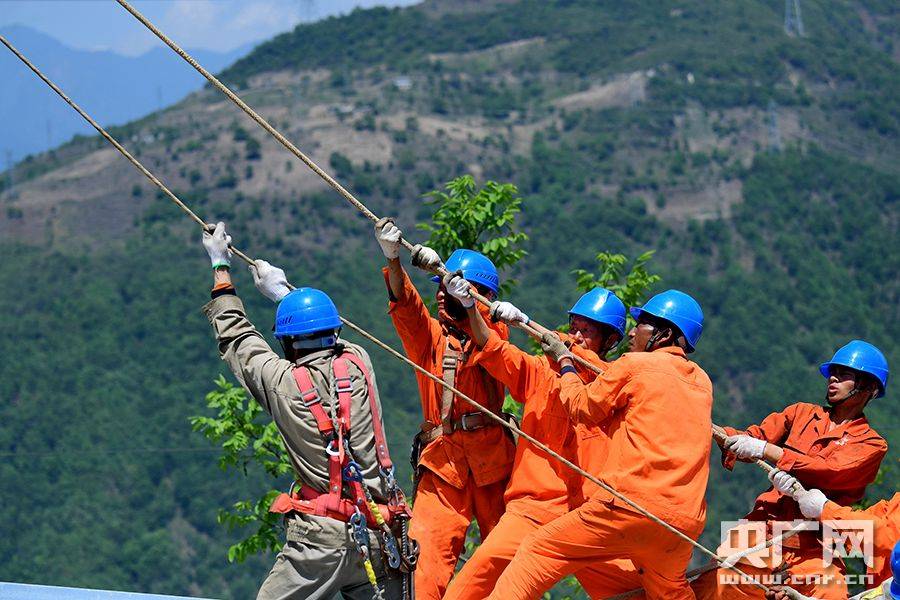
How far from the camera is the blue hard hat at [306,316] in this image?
251 inches

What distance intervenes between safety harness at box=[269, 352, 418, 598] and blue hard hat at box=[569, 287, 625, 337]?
1.57 m

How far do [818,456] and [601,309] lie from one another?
1.40 m

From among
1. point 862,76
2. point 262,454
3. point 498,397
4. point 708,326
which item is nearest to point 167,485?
point 708,326

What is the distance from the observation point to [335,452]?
20.3ft

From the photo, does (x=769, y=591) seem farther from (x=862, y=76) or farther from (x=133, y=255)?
(x=862, y=76)

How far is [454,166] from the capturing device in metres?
120

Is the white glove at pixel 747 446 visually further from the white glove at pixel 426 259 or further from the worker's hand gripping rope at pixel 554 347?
the white glove at pixel 426 259

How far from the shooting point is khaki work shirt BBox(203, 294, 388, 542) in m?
6.21

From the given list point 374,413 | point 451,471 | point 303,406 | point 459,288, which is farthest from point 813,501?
point 303,406

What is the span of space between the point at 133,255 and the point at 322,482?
96.8 m

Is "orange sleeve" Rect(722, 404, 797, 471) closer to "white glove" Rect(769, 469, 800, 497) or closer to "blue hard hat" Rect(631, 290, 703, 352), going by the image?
"white glove" Rect(769, 469, 800, 497)

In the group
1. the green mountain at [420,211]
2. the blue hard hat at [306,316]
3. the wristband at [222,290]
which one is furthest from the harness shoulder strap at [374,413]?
the green mountain at [420,211]

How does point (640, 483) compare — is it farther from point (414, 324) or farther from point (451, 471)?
point (414, 324)

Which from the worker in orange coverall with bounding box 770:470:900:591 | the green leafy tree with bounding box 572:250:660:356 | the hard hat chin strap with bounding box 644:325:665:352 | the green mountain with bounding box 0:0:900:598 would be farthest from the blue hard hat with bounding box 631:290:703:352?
the green mountain with bounding box 0:0:900:598
